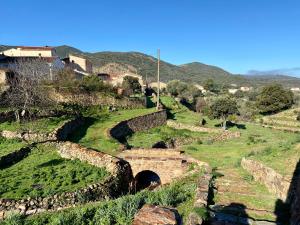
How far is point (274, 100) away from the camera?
66438mm

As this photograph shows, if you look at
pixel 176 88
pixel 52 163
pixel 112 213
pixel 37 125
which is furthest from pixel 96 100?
pixel 176 88

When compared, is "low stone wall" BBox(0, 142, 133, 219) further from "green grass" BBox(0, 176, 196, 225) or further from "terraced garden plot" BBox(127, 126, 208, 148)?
"terraced garden plot" BBox(127, 126, 208, 148)

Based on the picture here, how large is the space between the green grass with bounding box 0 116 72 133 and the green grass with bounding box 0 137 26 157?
1.42 meters

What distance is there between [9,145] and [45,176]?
616 cm

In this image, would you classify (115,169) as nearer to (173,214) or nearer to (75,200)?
(75,200)

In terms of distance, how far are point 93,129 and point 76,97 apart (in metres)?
9.99

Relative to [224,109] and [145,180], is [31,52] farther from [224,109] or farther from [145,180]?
[145,180]

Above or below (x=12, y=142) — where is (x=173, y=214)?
above

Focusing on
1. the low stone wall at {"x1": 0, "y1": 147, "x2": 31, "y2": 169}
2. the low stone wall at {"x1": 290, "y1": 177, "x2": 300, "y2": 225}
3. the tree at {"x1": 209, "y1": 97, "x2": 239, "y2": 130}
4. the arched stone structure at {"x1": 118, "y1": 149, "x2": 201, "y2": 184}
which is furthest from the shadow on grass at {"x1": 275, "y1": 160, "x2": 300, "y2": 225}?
the tree at {"x1": 209, "y1": 97, "x2": 239, "y2": 130}

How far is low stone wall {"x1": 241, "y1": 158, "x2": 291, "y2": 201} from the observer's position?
12780 mm

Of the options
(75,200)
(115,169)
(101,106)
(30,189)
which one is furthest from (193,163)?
(101,106)

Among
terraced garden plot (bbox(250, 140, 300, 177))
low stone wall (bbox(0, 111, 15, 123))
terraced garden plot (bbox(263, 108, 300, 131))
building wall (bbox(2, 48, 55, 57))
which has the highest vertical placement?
building wall (bbox(2, 48, 55, 57))

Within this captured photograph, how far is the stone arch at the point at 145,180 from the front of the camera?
2335 cm

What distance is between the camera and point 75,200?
1469 cm
